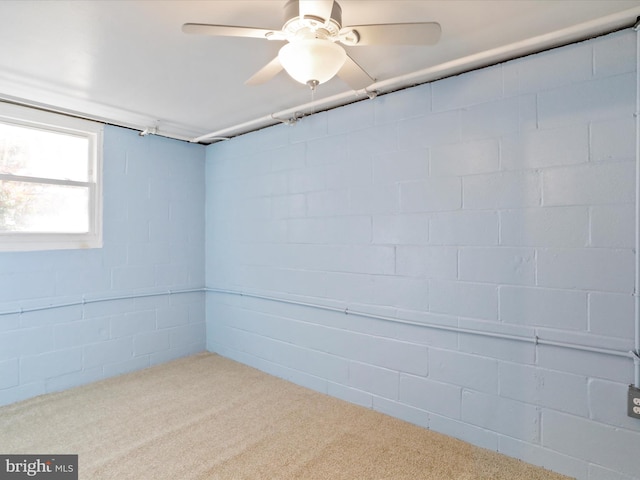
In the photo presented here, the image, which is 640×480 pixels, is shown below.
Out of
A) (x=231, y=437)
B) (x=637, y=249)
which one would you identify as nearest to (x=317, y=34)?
(x=637, y=249)

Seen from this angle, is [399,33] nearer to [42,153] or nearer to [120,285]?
[42,153]

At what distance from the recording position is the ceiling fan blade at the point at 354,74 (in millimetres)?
1763

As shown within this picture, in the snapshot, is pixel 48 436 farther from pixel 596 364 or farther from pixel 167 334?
pixel 596 364

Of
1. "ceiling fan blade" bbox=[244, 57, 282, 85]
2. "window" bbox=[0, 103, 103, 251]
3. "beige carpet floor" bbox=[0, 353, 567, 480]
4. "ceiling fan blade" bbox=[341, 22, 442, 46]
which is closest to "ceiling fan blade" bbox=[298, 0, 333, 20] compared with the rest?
"ceiling fan blade" bbox=[341, 22, 442, 46]

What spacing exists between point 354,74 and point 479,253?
1277 mm

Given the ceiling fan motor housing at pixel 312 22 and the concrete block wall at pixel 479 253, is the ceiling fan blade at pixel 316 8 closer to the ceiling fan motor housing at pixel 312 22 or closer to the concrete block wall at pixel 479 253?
the ceiling fan motor housing at pixel 312 22

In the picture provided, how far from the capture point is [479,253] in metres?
Answer: 2.27

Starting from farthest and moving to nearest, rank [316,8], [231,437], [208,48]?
[231,437]
[208,48]
[316,8]

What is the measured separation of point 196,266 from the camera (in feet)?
13.2

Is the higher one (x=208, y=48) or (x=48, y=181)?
(x=208, y=48)

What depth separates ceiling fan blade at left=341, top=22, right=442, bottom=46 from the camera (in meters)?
1.44

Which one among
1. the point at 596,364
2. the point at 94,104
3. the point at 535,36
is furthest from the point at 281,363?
the point at 535,36

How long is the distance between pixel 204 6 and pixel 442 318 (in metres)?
2.17

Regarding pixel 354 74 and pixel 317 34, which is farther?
pixel 354 74
